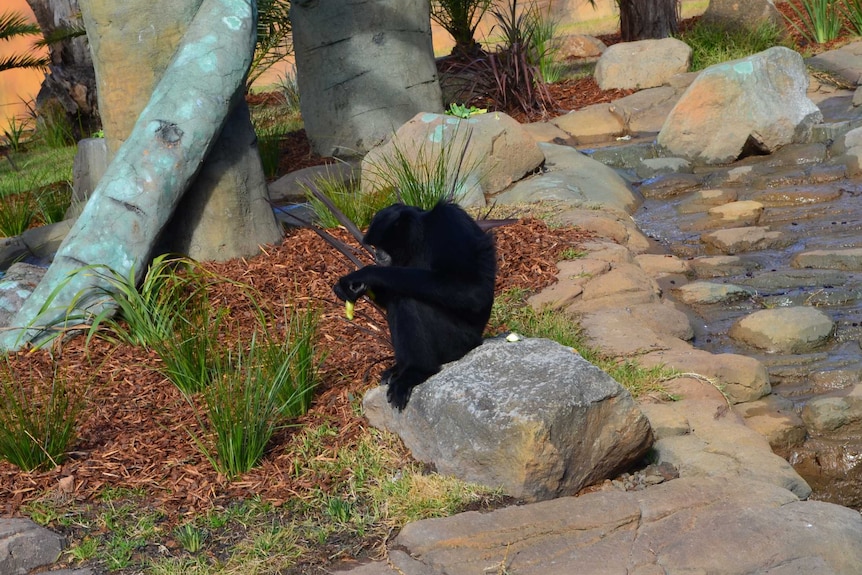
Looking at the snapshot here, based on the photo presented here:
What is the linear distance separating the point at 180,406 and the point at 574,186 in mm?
5159

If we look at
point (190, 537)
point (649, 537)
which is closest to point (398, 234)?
point (190, 537)

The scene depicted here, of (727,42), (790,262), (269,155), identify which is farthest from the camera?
(727,42)

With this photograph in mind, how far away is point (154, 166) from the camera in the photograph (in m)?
6.03

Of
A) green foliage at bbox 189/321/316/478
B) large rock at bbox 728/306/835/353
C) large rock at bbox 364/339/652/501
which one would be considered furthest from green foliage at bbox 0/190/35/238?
large rock at bbox 728/306/835/353

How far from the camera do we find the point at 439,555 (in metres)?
3.65

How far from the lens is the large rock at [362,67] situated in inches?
442

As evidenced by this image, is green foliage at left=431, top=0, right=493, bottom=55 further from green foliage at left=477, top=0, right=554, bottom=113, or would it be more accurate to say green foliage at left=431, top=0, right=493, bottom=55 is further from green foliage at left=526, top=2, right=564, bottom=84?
green foliage at left=477, top=0, right=554, bottom=113

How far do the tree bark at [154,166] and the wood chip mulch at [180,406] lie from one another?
0.36m

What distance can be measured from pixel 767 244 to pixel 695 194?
1601 mm

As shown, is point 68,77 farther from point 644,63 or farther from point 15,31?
point 644,63

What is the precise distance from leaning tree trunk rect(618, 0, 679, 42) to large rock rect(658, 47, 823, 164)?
5.42 meters

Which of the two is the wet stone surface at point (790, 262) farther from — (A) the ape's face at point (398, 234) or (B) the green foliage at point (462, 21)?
(B) the green foliage at point (462, 21)

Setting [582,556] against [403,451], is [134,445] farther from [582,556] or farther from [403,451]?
[582,556]

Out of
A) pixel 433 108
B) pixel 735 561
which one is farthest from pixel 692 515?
pixel 433 108
